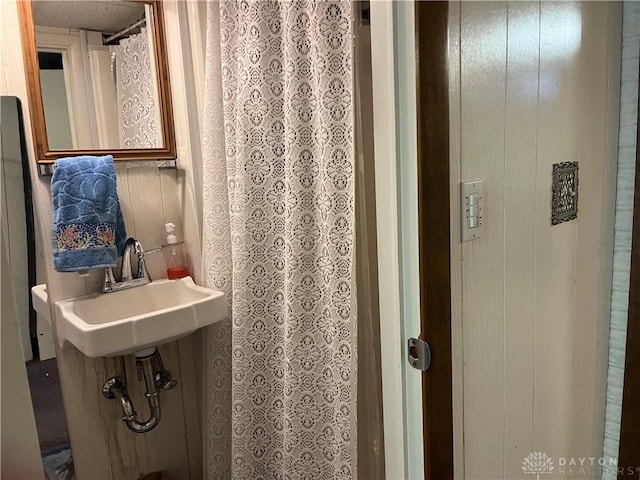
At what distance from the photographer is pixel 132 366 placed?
5.44ft

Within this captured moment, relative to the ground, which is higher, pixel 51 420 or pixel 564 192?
pixel 564 192

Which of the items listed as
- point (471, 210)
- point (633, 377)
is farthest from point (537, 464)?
point (471, 210)

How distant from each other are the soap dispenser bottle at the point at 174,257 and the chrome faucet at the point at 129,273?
0.09 m

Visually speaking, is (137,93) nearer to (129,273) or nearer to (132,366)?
(129,273)

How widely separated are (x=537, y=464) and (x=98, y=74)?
1732 millimetres

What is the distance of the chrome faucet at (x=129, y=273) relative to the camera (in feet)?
5.09

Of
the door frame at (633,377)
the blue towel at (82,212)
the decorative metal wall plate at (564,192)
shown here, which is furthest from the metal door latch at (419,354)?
the blue towel at (82,212)

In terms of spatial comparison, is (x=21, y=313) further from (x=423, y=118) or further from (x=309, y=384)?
(x=423, y=118)

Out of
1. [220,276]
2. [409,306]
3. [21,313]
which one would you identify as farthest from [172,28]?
[409,306]

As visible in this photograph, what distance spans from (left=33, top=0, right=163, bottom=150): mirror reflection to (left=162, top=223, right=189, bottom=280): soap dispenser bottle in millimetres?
327

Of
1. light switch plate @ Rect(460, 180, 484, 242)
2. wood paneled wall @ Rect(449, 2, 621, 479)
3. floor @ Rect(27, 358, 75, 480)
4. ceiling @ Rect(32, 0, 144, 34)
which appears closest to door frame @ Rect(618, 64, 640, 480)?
wood paneled wall @ Rect(449, 2, 621, 479)

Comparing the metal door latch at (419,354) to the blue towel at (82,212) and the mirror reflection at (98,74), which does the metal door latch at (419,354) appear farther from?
the mirror reflection at (98,74)

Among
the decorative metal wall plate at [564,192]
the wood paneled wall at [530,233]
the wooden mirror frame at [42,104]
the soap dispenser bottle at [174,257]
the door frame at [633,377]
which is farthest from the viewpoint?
the soap dispenser bottle at [174,257]

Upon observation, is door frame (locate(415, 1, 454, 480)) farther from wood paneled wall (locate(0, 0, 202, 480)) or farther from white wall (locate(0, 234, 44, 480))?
wood paneled wall (locate(0, 0, 202, 480))
